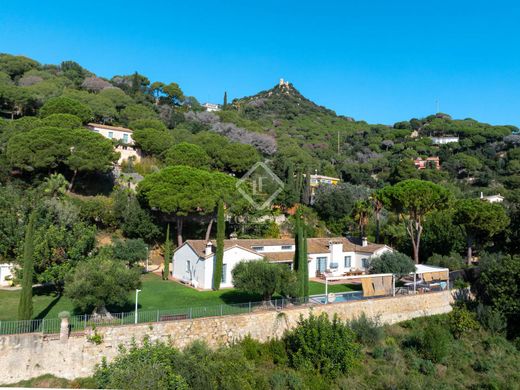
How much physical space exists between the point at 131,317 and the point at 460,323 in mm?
18932

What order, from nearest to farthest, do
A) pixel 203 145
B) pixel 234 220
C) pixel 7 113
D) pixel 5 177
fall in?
pixel 5 177 < pixel 234 220 < pixel 203 145 < pixel 7 113

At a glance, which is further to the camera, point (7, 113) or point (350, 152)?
point (350, 152)

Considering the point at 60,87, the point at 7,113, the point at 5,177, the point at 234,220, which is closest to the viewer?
the point at 5,177

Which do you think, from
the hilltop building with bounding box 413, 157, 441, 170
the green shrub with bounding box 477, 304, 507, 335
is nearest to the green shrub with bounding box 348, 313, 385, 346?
the green shrub with bounding box 477, 304, 507, 335

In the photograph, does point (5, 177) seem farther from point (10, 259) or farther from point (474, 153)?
point (474, 153)

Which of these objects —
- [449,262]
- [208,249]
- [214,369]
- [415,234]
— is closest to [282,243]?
[208,249]

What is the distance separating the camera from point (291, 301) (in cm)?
2028

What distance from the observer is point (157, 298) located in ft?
72.0

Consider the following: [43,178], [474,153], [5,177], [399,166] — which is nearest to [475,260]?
[399,166]

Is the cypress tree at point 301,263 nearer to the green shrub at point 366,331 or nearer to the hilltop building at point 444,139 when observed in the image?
the green shrub at point 366,331

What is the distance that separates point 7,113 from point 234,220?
40.5 m

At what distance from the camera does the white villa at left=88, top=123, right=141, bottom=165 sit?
49281 millimetres

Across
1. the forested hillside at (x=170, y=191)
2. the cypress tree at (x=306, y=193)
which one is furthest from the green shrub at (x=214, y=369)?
the cypress tree at (x=306, y=193)

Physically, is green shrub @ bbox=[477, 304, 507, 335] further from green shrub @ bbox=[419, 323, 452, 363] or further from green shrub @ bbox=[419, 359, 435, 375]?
green shrub @ bbox=[419, 359, 435, 375]
